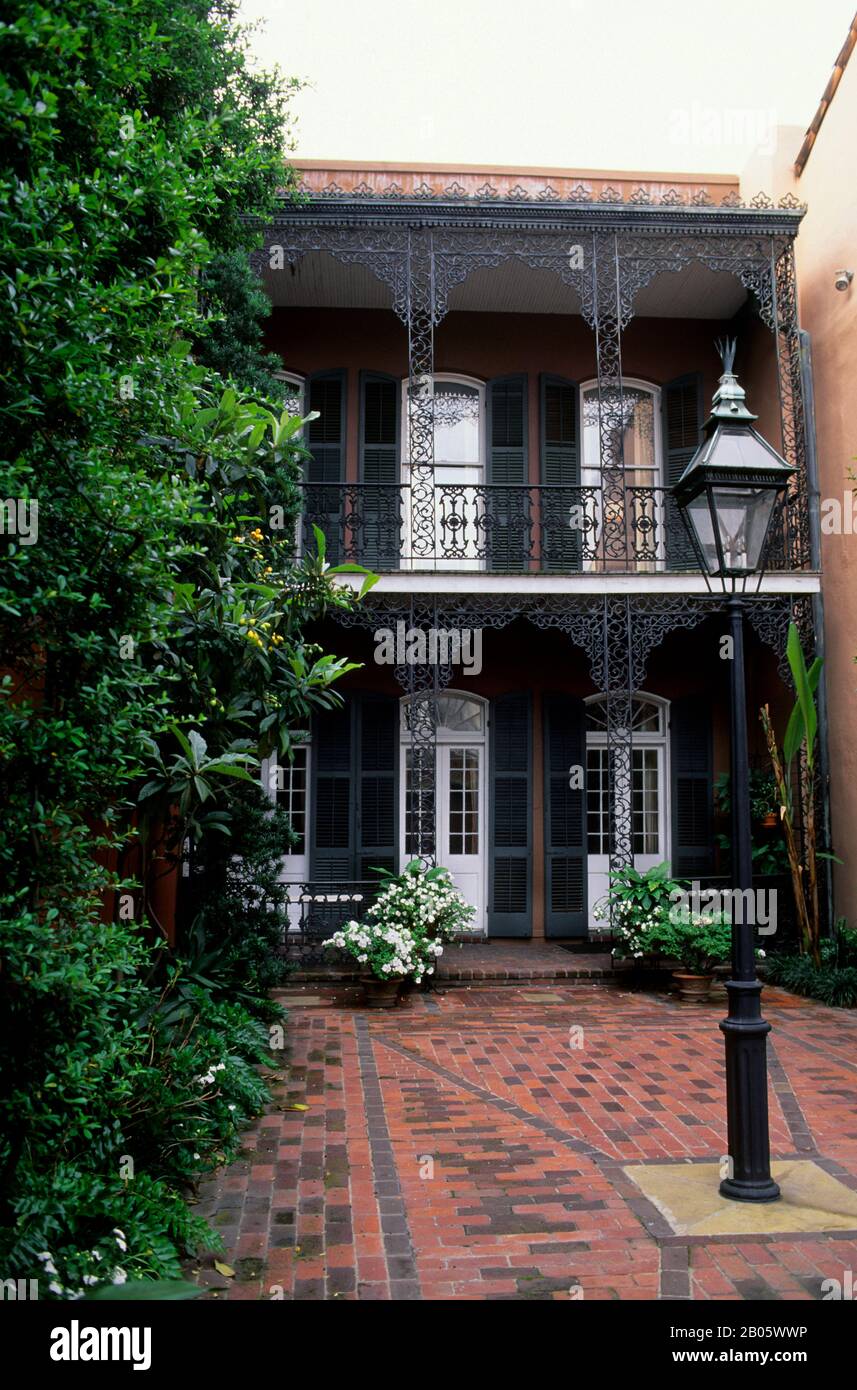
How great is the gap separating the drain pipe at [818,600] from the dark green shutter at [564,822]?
2632 millimetres

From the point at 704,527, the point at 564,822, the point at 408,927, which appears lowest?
the point at 408,927

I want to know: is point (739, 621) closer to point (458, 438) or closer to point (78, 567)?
point (78, 567)

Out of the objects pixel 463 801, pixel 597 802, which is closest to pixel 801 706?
pixel 597 802

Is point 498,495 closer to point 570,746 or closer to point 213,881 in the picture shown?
point 570,746

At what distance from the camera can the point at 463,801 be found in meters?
11.0

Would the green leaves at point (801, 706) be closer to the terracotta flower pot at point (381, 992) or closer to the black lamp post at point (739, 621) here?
the terracotta flower pot at point (381, 992)

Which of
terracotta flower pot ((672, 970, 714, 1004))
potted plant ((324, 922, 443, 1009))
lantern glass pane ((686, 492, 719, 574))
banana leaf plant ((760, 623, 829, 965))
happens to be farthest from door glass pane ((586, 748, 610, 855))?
lantern glass pane ((686, 492, 719, 574))

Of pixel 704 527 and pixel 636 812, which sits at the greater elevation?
pixel 704 527

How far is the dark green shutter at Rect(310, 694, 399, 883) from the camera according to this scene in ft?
34.9

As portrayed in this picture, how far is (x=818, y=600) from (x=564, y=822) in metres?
3.67

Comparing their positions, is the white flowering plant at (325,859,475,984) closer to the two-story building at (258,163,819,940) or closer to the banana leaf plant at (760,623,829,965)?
the two-story building at (258,163,819,940)
